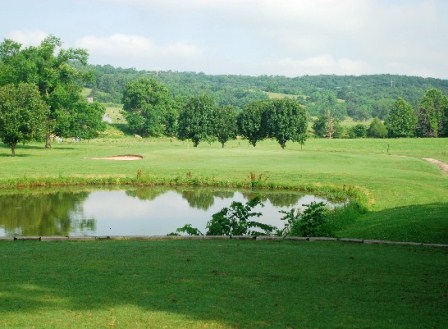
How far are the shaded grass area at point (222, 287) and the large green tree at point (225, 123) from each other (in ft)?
258

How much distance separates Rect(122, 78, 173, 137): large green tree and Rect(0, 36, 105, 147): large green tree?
51181 millimetres

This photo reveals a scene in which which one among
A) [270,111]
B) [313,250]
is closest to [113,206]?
[313,250]

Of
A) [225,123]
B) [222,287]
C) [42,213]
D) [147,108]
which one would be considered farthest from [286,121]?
[222,287]

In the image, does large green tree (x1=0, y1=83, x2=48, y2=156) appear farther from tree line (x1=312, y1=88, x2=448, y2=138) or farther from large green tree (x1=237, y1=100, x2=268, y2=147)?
tree line (x1=312, y1=88, x2=448, y2=138)

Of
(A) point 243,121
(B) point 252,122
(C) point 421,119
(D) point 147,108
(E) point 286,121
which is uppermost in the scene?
(D) point 147,108

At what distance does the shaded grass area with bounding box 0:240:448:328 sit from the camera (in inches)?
340

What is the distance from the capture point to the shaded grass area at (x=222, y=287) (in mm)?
8625

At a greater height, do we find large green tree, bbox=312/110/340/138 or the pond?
large green tree, bbox=312/110/340/138

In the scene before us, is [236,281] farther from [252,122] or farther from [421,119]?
[421,119]

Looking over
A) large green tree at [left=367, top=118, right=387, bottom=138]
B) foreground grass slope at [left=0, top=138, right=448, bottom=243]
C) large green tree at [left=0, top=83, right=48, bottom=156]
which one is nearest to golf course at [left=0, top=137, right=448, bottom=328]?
foreground grass slope at [left=0, top=138, right=448, bottom=243]

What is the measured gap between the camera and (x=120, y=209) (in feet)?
111

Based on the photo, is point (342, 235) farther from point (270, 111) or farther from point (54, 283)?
point (270, 111)

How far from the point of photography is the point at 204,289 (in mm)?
10336

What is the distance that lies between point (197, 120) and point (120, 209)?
184 feet
